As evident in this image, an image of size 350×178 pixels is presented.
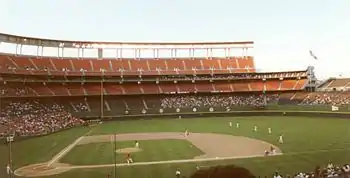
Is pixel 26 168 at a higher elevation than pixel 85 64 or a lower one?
lower

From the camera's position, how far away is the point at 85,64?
3435 inches

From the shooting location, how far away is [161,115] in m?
77.4

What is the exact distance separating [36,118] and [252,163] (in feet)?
118

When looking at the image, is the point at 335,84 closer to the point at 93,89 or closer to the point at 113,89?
the point at 113,89

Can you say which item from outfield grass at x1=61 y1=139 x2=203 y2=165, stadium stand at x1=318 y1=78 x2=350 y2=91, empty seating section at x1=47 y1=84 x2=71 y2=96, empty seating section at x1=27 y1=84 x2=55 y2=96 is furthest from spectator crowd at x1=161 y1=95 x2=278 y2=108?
outfield grass at x1=61 y1=139 x2=203 y2=165

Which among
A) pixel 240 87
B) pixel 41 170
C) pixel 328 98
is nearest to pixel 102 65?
pixel 240 87

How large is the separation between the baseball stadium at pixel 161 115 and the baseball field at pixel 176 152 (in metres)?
0.11

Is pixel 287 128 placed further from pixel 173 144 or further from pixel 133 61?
pixel 133 61

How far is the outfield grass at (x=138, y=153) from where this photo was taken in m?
33.1

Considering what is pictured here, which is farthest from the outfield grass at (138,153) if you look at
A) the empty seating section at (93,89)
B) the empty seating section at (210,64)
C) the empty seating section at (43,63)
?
the empty seating section at (210,64)

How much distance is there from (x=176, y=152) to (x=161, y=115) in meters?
41.4

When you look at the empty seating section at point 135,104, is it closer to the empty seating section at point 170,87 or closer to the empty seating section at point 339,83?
the empty seating section at point 170,87

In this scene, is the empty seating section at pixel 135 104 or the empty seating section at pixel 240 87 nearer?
the empty seating section at pixel 135 104

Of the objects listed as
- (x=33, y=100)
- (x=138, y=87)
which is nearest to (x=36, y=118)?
(x=33, y=100)
